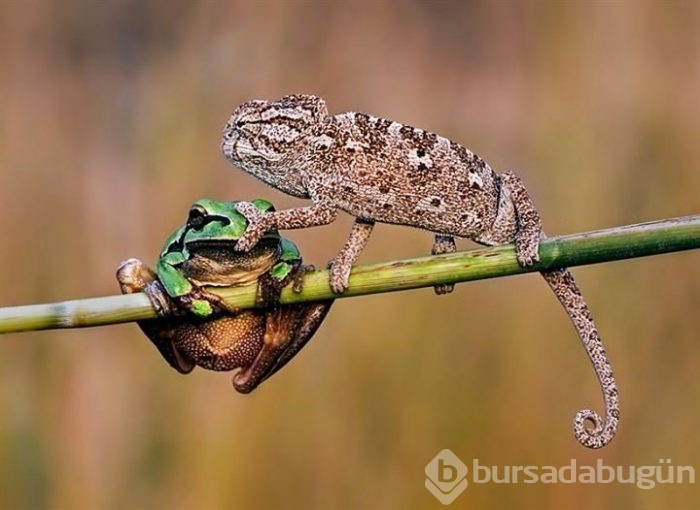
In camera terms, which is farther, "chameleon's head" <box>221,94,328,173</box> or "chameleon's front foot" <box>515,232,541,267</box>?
"chameleon's head" <box>221,94,328,173</box>

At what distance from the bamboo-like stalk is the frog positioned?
186 mm

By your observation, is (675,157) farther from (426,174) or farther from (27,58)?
(27,58)

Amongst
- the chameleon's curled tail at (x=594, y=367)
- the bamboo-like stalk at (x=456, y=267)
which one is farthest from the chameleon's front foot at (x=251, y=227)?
the chameleon's curled tail at (x=594, y=367)

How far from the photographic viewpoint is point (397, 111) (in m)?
3.32

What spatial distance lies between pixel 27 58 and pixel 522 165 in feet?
4.46

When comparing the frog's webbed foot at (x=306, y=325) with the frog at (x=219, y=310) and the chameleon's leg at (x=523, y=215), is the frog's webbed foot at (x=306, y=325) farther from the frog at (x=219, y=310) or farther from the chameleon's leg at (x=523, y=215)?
the chameleon's leg at (x=523, y=215)

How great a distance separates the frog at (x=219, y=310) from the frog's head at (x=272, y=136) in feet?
0.33

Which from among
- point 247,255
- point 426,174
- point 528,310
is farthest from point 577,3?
point 247,255

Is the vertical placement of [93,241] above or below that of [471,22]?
below

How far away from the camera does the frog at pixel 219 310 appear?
172 centimetres

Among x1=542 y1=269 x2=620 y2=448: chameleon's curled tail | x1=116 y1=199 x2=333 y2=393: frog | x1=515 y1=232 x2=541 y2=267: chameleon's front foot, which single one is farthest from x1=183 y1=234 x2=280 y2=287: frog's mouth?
x1=542 y1=269 x2=620 y2=448: chameleon's curled tail

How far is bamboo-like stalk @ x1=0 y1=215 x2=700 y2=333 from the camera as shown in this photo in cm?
133
